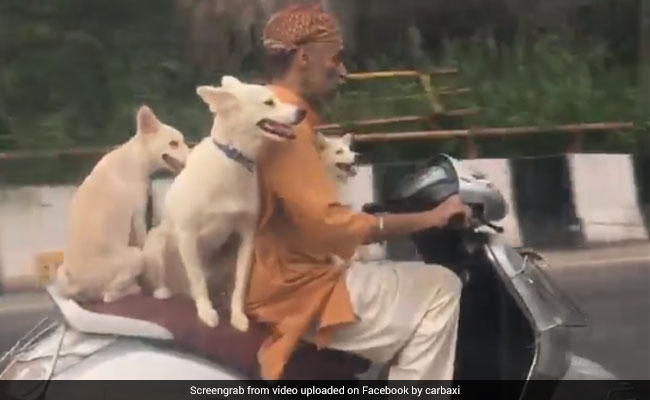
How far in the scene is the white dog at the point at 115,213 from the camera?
260 cm

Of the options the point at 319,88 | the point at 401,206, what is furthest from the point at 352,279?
the point at 319,88

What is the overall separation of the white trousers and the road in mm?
361

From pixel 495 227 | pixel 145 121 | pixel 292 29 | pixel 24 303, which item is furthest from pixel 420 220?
pixel 24 303

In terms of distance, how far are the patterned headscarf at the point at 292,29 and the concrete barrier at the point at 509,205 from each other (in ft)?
1.19

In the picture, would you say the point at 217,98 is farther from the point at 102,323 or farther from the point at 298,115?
the point at 102,323

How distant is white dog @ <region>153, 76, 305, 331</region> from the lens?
8.47 feet

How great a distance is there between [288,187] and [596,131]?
849 millimetres

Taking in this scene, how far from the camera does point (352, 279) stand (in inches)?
106

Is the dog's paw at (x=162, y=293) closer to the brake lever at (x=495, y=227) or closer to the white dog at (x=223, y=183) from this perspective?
the white dog at (x=223, y=183)

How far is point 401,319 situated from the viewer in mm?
2697

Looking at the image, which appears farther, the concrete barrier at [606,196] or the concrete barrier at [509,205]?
the concrete barrier at [606,196]

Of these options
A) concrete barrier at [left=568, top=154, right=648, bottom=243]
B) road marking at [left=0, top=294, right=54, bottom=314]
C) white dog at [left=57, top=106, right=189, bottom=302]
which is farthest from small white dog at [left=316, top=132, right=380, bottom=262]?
road marking at [left=0, top=294, right=54, bottom=314]

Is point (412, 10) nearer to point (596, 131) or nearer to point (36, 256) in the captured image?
point (596, 131)

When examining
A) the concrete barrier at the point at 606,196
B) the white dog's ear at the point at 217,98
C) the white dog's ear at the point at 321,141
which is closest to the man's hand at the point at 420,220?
the white dog's ear at the point at 321,141
